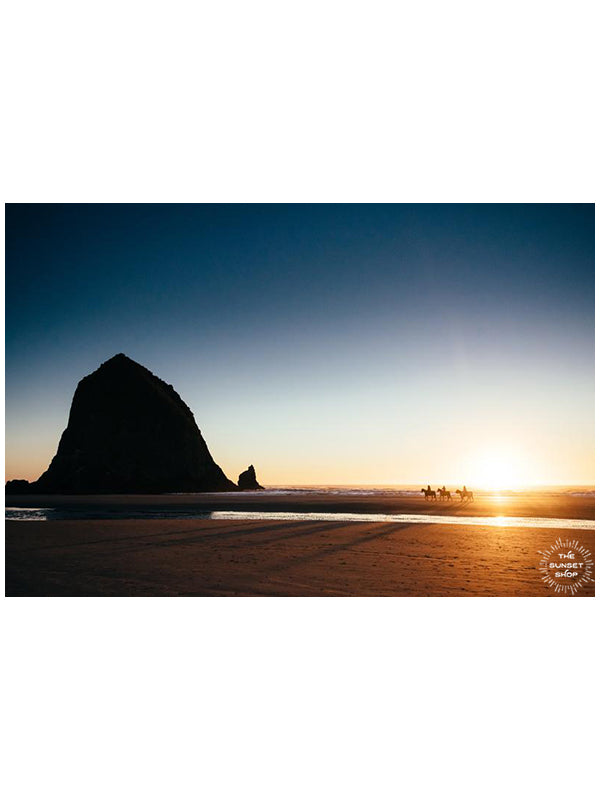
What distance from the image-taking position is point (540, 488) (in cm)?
1086

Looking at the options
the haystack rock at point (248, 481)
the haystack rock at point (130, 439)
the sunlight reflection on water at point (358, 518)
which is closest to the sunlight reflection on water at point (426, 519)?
the sunlight reflection on water at point (358, 518)

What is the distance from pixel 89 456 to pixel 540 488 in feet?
113

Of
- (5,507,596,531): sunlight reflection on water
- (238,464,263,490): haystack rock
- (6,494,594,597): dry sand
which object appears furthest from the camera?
(238,464,263,490): haystack rock

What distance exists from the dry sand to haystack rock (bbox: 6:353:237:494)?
79.3 feet

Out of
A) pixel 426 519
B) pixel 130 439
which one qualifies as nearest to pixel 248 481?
pixel 130 439

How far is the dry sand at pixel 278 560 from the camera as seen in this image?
7016 millimetres

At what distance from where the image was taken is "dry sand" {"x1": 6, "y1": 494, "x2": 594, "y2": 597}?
7016 millimetres

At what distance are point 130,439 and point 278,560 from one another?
36.1 metres

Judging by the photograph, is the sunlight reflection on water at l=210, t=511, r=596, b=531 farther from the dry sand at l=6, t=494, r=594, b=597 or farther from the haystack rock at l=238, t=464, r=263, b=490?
the haystack rock at l=238, t=464, r=263, b=490

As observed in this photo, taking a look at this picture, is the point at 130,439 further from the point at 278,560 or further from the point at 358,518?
the point at 278,560

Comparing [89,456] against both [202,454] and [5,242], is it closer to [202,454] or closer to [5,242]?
[202,454]

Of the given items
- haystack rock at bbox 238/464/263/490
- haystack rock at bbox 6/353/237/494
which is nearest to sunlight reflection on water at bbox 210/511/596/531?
haystack rock at bbox 6/353/237/494

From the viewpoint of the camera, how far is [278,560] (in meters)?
8.46

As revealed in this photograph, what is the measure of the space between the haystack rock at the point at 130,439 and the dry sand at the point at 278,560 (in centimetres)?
2418
